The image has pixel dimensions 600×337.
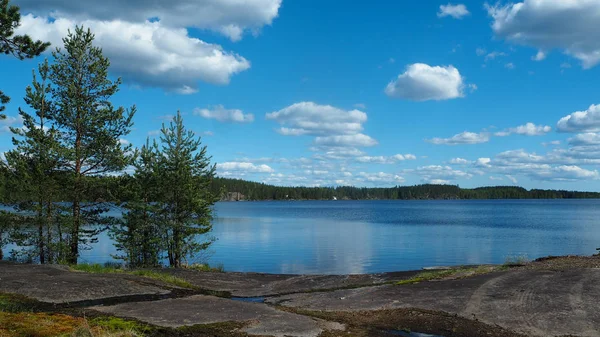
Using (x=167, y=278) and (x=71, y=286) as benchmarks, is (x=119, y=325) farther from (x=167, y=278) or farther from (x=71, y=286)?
(x=167, y=278)

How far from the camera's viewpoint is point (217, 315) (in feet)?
43.8

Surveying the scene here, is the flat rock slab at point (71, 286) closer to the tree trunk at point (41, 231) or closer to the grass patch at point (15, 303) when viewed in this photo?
the grass patch at point (15, 303)

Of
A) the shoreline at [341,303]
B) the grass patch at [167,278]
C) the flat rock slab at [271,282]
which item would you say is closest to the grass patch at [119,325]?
the shoreline at [341,303]

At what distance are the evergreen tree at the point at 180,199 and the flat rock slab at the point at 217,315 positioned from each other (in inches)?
558

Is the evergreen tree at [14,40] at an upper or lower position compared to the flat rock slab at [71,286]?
upper

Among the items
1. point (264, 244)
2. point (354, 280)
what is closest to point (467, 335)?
point (354, 280)

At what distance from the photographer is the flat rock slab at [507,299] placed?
40.4 ft

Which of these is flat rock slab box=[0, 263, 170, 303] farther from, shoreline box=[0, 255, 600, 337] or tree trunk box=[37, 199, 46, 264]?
tree trunk box=[37, 199, 46, 264]

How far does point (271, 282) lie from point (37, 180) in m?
15.7

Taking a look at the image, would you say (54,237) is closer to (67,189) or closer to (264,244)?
(67,189)

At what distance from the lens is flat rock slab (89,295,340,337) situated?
39.1ft

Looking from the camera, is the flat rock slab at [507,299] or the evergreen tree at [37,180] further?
the evergreen tree at [37,180]

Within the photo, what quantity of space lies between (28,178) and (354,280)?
63.7ft

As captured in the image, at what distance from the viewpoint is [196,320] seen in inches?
499
